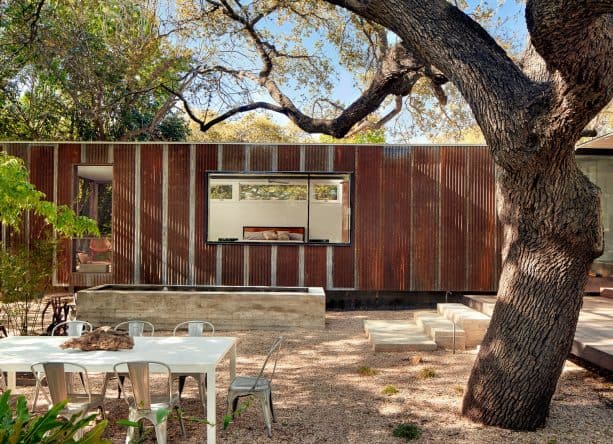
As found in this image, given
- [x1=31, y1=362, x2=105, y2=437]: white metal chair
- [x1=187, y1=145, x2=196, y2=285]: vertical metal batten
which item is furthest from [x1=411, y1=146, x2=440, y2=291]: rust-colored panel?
[x1=31, y1=362, x2=105, y2=437]: white metal chair

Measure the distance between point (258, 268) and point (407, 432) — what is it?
236 inches

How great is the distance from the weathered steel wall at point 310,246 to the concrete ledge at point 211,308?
1.72 meters

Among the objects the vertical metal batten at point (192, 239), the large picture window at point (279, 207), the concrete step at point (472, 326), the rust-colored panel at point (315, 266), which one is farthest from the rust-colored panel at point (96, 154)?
the concrete step at point (472, 326)

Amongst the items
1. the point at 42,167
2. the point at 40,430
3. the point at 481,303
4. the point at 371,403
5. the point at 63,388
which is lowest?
the point at 371,403

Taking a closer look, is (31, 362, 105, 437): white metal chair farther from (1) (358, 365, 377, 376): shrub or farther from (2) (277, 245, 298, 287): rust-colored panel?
(2) (277, 245, 298, 287): rust-colored panel

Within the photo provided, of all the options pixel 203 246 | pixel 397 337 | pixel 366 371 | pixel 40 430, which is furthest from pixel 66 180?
pixel 40 430

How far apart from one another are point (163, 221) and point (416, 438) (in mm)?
6897

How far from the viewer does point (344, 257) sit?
9.49 meters

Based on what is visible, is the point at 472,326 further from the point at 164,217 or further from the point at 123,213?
the point at 123,213

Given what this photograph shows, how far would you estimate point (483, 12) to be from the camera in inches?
412

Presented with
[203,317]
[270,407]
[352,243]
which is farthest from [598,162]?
[270,407]

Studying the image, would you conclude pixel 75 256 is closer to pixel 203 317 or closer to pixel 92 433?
pixel 203 317

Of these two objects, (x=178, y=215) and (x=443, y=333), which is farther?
(x=178, y=215)

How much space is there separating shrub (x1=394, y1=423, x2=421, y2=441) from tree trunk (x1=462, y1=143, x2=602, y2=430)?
523 mm
